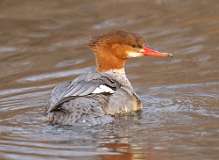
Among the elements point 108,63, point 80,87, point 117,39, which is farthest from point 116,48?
point 80,87

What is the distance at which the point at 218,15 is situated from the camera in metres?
12.8

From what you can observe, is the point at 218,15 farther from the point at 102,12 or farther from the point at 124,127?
the point at 124,127

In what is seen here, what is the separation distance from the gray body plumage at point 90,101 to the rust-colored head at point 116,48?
1.03 feet

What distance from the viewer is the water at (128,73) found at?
788 centimetres

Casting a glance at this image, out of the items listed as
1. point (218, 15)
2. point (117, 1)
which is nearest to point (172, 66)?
point (218, 15)

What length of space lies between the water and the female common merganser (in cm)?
18

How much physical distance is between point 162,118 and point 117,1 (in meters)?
5.55

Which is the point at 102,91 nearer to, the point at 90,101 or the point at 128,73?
the point at 90,101

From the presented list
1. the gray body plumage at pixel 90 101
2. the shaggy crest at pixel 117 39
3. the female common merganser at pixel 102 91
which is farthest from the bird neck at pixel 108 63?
the gray body plumage at pixel 90 101

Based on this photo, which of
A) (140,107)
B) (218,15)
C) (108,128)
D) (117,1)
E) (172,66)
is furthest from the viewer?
(117,1)

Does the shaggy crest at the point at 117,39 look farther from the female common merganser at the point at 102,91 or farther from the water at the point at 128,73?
the water at the point at 128,73

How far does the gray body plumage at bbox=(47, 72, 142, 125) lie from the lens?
8688 mm

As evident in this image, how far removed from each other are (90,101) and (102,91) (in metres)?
0.24

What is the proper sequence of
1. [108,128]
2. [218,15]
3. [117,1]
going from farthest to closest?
1. [117,1]
2. [218,15]
3. [108,128]
